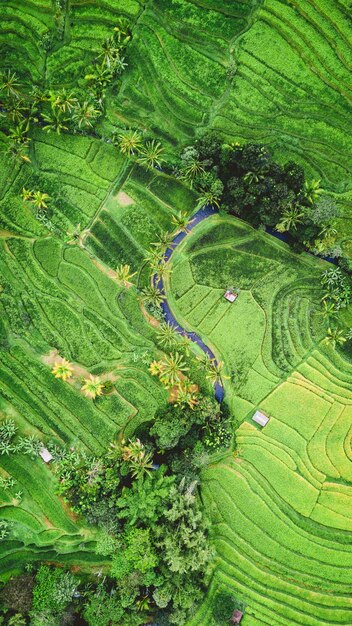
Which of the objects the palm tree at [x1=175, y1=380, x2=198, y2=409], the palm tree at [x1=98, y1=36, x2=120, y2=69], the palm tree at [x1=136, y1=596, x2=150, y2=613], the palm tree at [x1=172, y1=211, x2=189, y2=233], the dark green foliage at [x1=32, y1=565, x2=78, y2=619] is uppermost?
the palm tree at [x1=98, y1=36, x2=120, y2=69]

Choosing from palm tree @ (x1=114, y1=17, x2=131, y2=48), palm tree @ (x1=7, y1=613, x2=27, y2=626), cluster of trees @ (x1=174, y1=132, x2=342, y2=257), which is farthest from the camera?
palm tree @ (x1=114, y1=17, x2=131, y2=48)

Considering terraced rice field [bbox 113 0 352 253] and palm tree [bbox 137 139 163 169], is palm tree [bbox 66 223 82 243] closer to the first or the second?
palm tree [bbox 137 139 163 169]

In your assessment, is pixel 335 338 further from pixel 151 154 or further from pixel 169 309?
pixel 151 154

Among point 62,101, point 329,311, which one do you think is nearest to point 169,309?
point 329,311

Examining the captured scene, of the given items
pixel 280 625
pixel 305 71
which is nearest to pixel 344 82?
pixel 305 71

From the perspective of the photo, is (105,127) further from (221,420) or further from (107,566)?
(107,566)

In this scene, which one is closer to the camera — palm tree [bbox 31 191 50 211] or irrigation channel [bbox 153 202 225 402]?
palm tree [bbox 31 191 50 211]

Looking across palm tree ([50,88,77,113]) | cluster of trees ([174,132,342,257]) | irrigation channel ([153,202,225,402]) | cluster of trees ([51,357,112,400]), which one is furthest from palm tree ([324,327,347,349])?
palm tree ([50,88,77,113])
